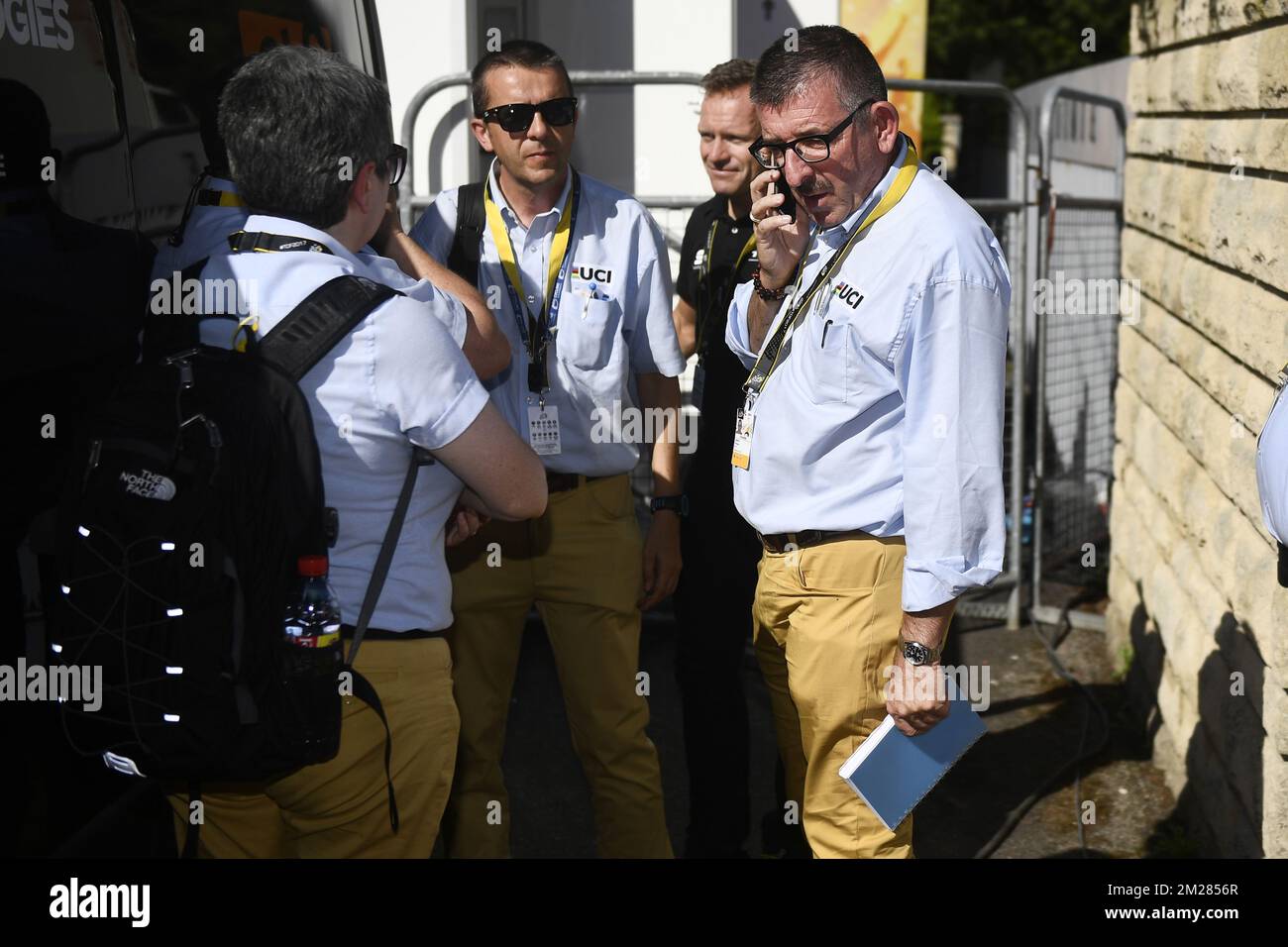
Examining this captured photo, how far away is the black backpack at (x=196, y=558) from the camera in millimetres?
2080

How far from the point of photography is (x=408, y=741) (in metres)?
2.47

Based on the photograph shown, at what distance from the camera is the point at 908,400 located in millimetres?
2629

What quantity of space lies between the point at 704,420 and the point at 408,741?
1.71m

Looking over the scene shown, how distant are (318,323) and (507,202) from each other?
151 cm

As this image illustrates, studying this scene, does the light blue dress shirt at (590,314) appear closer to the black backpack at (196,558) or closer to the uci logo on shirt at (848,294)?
the uci logo on shirt at (848,294)

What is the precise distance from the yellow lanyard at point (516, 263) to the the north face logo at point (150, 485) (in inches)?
61.4

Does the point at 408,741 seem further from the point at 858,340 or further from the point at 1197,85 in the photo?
the point at 1197,85

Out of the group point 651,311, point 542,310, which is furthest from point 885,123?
point 542,310
